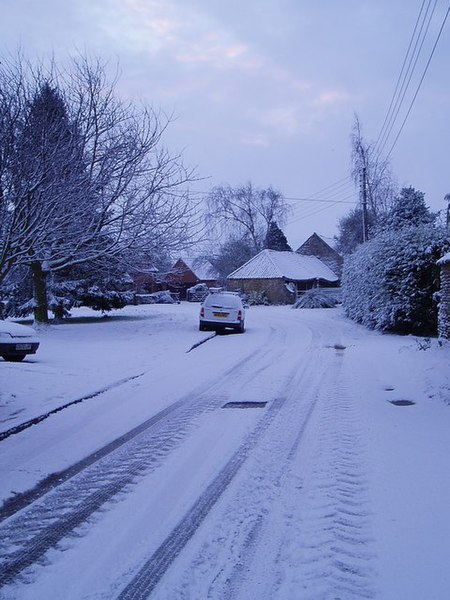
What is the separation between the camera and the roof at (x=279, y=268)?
4753cm

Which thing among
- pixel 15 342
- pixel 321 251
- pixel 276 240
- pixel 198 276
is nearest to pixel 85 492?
pixel 15 342

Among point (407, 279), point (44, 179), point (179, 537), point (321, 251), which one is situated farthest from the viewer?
point (321, 251)

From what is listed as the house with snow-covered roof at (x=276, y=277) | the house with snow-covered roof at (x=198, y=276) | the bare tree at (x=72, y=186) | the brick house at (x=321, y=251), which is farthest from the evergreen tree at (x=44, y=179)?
the house with snow-covered roof at (x=198, y=276)

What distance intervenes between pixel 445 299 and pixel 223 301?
8.21m

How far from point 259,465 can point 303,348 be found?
31.1 feet

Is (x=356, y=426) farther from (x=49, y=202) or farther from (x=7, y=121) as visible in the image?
(x=7, y=121)

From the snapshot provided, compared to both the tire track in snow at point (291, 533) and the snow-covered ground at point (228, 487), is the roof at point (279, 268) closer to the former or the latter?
the snow-covered ground at point (228, 487)

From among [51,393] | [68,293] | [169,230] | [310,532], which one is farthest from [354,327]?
[310,532]

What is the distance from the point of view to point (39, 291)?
747 inches

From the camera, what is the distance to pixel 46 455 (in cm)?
528

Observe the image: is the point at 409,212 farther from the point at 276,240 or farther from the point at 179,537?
the point at 276,240

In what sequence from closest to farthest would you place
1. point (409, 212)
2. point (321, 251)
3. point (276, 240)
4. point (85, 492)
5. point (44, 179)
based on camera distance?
point (85, 492) → point (44, 179) → point (409, 212) → point (276, 240) → point (321, 251)

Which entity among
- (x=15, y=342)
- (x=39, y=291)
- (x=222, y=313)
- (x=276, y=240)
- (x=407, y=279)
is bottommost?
(x=15, y=342)

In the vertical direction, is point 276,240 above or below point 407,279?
above
